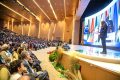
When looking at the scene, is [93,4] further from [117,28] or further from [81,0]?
[117,28]

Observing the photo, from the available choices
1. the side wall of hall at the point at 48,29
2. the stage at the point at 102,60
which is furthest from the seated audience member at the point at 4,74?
the side wall of hall at the point at 48,29

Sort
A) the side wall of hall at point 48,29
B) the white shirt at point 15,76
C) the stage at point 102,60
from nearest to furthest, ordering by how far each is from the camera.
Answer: the stage at point 102,60
the white shirt at point 15,76
the side wall of hall at point 48,29

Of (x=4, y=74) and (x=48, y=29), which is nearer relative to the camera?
(x=4, y=74)

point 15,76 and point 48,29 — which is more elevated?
point 48,29

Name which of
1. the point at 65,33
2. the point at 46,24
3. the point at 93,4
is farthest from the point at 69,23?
the point at 93,4

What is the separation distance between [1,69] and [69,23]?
70.3 ft

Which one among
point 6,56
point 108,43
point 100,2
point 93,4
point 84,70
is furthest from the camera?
point 93,4

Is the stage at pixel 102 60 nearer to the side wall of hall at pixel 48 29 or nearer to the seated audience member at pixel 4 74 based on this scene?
the seated audience member at pixel 4 74

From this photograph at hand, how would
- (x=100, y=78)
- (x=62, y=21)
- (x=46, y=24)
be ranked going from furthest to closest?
1. (x=46, y=24)
2. (x=62, y=21)
3. (x=100, y=78)

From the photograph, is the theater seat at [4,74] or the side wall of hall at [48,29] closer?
the theater seat at [4,74]

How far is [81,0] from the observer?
1012cm

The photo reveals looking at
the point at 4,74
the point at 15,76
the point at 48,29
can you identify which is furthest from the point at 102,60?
the point at 48,29

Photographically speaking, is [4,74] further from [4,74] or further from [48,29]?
[48,29]

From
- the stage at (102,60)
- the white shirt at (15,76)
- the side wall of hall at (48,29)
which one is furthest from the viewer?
the side wall of hall at (48,29)
